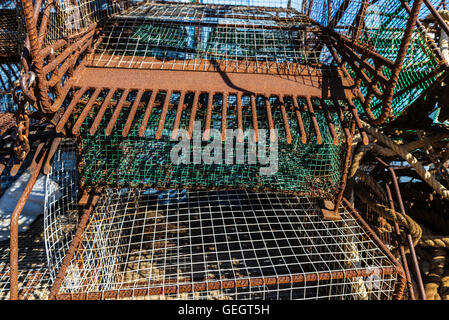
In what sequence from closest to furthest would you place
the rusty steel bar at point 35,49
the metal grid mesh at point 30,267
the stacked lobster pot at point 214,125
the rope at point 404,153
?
the rusty steel bar at point 35,49, the stacked lobster pot at point 214,125, the metal grid mesh at point 30,267, the rope at point 404,153

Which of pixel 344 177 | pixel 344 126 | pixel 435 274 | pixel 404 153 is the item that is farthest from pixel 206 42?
pixel 435 274

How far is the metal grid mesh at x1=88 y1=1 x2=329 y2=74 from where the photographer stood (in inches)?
101

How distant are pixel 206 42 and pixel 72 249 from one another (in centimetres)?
254

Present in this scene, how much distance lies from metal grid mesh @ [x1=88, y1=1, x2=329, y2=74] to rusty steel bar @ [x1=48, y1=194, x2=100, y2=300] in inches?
52.4

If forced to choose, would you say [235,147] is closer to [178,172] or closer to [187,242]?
[178,172]

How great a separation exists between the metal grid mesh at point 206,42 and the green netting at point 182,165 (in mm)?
484

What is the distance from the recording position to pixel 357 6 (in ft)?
8.27

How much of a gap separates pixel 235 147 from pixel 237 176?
0.29 m

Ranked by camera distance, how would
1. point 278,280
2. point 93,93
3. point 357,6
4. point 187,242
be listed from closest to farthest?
point 278,280 → point 93,93 → point 357,6 → point 187,242

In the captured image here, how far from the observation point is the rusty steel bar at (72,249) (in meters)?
1.77

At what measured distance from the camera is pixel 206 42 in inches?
121

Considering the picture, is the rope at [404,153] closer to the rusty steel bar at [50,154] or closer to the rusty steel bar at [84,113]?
the rusty steel bar at [84,113]

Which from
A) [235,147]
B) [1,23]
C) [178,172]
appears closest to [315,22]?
[235,147]

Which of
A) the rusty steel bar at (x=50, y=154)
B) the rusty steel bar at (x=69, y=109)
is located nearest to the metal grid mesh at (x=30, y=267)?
the rusty steel bar at (x=50, y=154)
